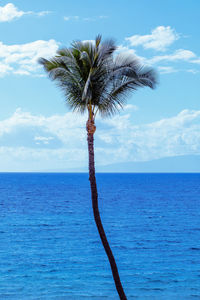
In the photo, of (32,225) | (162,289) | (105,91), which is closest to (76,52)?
(105,91)

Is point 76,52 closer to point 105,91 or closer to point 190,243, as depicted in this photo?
point 105,91

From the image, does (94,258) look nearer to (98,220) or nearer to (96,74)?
(98,220)

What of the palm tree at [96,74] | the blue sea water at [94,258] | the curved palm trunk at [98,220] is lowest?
the blue sea water at [94,258]

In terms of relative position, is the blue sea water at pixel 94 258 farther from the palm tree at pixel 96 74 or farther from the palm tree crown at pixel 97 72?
the palm tree crown at pixel 97 72

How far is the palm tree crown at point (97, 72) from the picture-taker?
45.2 ft

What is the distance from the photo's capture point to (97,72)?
13.8m

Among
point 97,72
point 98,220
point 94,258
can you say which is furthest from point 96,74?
point 94,258

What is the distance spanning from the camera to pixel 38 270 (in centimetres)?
2970

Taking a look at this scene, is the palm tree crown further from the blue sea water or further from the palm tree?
the blue sea water

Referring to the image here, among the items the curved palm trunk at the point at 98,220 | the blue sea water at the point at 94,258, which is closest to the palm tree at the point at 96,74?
the curved palm trunk at the point at 98,220

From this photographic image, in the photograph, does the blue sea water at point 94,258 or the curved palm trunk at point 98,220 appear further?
the blue sea water at point 94,258

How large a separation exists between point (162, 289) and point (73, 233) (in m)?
22.2

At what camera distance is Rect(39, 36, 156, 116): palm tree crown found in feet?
45.2

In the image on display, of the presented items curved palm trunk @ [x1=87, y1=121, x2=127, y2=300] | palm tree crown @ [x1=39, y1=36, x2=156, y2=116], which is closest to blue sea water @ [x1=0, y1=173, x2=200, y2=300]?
curved palm trunk @ [x1=87, y1=121, x2=127, y2=300]
